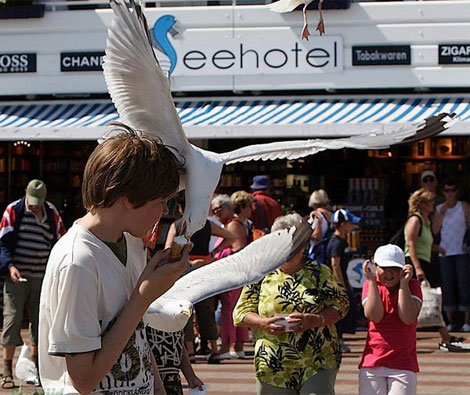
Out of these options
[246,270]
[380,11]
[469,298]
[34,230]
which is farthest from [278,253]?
[380,11]

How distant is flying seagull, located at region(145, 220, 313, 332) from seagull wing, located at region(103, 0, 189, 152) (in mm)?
536

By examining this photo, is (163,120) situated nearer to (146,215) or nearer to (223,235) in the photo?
(146,215)

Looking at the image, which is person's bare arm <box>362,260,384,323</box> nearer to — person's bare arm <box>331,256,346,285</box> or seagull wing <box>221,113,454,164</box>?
seagull wing <box>221,113,454,164</box>

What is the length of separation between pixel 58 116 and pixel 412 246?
576 cm

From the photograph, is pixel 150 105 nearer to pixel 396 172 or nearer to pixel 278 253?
pixel 278 253

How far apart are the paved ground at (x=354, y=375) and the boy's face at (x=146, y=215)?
18.8 feet

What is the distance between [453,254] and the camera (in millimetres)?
14016

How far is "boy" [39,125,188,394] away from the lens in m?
2.96

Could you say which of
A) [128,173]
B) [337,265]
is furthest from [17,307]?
[128,173]

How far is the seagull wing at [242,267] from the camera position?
164 inches

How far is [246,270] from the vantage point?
15.2 feet

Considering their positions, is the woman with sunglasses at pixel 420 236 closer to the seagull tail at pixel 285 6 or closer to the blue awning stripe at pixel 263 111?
the blue awning stripe at pixel 263 111

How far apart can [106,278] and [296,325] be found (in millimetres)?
2976

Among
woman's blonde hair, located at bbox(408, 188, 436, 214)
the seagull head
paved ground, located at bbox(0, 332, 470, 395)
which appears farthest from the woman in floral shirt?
woman's blonde hair, located at bbox(408, 188, 436, 214)
